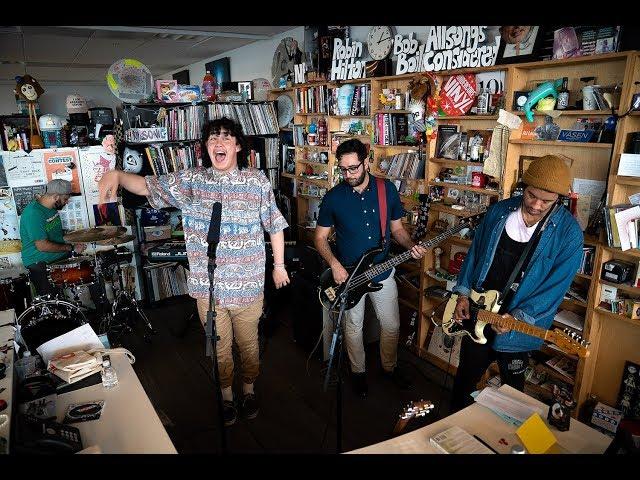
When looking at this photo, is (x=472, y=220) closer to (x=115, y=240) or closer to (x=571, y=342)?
(x=571, y=342)

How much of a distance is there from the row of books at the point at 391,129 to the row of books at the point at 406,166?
0.44 feet

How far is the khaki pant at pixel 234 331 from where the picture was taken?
2.61 m

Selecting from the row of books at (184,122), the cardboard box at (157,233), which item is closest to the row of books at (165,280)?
the cardboard box at (157,233)

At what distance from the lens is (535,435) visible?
1.51 meters

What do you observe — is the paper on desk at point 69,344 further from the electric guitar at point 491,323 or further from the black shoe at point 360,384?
the electric guitar at point 491,323

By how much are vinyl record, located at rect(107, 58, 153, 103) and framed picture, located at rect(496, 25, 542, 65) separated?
3182 mm

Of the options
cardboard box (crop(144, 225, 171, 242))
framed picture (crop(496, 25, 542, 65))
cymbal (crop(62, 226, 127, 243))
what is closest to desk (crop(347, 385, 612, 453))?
framed picture (crop(496, 25, 542, 65))

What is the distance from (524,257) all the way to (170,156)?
140 inches

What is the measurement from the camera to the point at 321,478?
0.92 m
